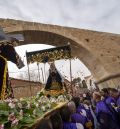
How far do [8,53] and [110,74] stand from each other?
17.8 m

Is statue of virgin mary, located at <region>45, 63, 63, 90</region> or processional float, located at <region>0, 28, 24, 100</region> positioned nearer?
processional float, located at <region>0, 28, 24, 100</region>

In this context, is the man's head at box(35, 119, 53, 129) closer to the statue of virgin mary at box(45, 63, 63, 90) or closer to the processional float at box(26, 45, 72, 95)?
the processional float at box(26, 45, 72, 95)

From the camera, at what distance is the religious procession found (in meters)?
3.28

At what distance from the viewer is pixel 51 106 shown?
4367 mm

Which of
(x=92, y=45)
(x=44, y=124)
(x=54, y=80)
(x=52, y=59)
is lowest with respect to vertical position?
(x=44, y=124)

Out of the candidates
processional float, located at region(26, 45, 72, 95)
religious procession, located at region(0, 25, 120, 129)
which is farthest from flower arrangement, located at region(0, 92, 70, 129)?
processional float, located at region(26, 45, 72, 95)

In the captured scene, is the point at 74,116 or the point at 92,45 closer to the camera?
the point at 74,116

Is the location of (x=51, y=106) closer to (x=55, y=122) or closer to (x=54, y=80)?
(x=55, y=122)

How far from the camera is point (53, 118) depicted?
3854 millimetres

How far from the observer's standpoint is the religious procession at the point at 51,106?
328 cm

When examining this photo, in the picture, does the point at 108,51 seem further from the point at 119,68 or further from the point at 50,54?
the point at 50,54

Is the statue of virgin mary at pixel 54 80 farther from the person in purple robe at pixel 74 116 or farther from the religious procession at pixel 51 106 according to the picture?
the person in purple robe at pixel 74 116

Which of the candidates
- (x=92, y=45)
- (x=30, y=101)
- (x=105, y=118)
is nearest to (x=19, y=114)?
(x=30, y=101)

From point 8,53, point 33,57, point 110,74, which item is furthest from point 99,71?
point 8,53
